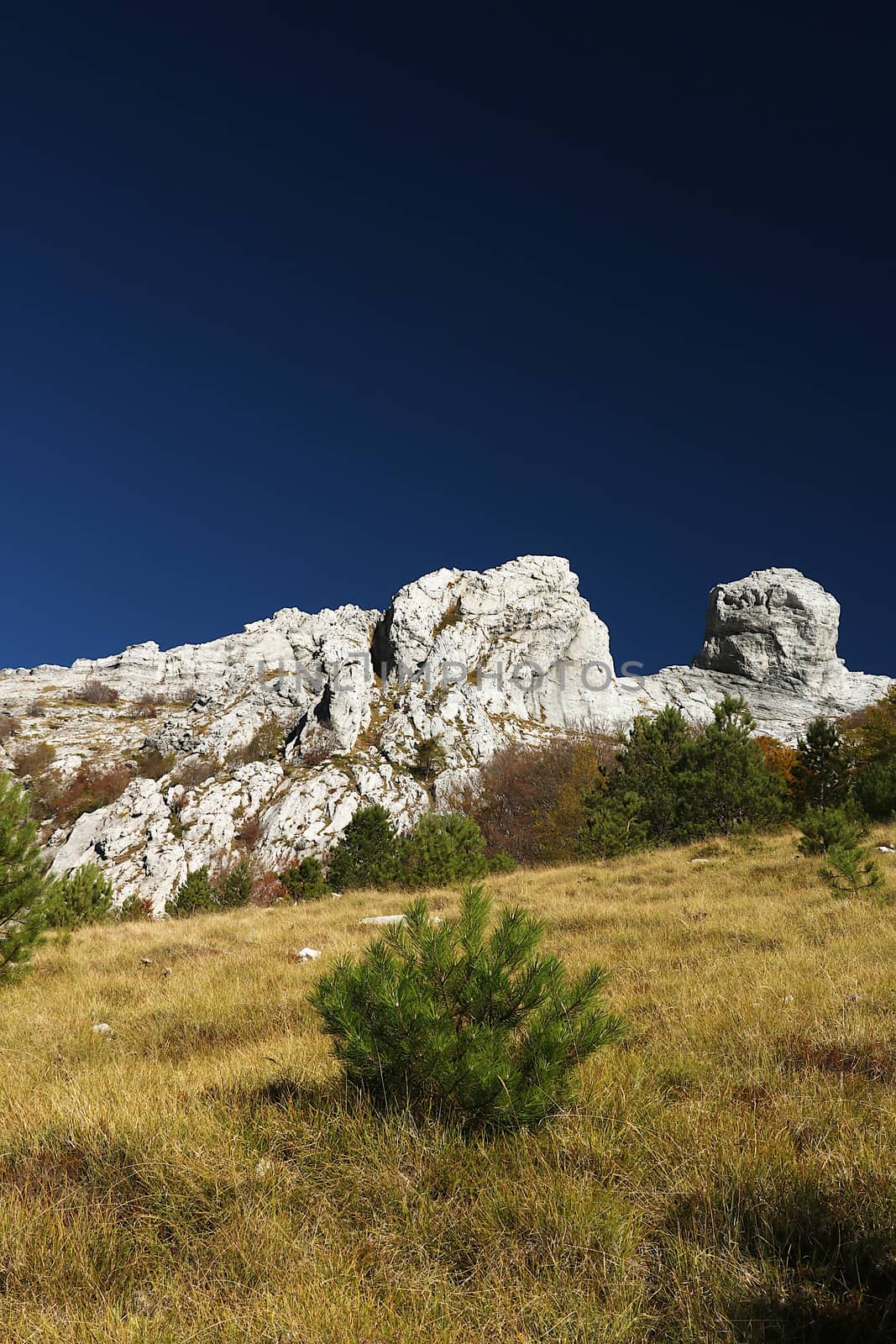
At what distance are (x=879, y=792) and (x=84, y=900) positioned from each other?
83.9 feet

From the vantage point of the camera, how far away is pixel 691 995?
5320 millimetres

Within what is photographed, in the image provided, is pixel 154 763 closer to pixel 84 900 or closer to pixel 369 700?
pixel 369 700

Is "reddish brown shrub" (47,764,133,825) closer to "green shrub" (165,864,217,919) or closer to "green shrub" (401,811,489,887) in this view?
"green shrub" (165,864,217,919)

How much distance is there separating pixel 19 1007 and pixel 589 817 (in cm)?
2149

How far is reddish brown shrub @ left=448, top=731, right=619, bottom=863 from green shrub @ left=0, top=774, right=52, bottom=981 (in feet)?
115

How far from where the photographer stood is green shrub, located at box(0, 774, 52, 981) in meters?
8.24

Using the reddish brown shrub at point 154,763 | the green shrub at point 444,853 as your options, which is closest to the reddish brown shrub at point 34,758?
the reddish brown shrub at point 154,763

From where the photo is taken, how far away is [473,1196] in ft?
8.82

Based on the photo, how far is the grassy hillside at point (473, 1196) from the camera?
2033 millimetres

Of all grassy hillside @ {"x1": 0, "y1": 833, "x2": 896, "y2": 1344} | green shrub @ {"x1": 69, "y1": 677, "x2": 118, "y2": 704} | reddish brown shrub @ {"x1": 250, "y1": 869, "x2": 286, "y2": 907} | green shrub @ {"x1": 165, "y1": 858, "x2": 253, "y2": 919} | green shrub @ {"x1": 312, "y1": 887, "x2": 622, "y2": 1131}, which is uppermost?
green shrub @ {"x1": 69, "y1": 677, "x2": 118, "y2": 704}

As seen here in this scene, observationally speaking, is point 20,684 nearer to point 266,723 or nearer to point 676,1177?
point 266,723

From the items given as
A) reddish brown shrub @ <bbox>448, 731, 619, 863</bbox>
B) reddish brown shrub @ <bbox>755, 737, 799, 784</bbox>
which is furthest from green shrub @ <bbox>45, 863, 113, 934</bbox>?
reddish brown shrub @ <bbox>755, 737, 799, 784</bbox>

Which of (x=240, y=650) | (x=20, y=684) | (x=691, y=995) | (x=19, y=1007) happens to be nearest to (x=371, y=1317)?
(x=691, y=995)

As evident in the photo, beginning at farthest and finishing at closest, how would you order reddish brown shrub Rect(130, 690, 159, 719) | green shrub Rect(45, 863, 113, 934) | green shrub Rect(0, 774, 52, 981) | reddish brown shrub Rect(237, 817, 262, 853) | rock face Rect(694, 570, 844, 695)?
reddish brown shrub Rect(130, 690, 159, 719), rock face Rect(694, 570, 844, 695), reddish brown shrub Rect(237, 817, 262, 853), green shrub Rect(45, 863, 113, 934), green shrub Rect(0, 774, 52, 981)
